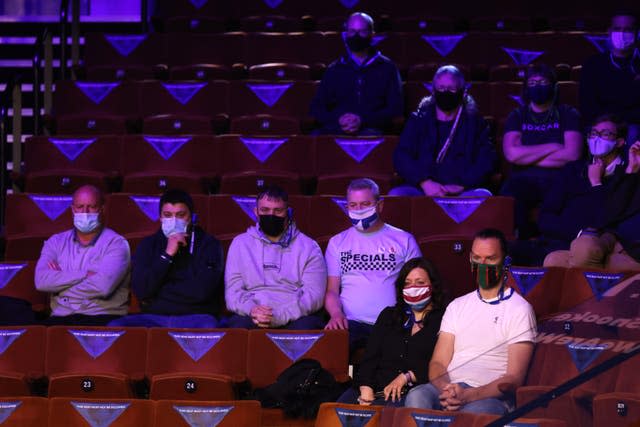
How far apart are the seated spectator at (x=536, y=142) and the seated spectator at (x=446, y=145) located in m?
0.14

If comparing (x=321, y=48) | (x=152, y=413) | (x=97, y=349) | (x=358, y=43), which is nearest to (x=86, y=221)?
(x=97, y=349)

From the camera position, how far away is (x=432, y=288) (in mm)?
4465

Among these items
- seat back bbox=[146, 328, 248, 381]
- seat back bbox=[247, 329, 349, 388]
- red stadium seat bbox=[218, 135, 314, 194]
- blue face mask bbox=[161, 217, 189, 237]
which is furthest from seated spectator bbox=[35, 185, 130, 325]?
red stadium seat bbox=[218, 135, 314, 194]

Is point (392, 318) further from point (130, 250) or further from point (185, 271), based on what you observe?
point (130, 250)

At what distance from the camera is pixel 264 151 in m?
6.15

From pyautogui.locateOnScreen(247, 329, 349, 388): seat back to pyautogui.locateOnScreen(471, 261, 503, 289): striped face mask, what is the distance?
2.05ft

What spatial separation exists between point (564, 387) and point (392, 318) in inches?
81.4

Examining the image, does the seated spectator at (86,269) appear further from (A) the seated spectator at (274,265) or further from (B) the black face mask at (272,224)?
(B) the black face mask at (272,224)

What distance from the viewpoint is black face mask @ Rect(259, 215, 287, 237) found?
4.99m

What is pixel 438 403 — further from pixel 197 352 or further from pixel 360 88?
pixel 360 88

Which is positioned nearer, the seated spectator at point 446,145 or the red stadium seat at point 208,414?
the red stadium seat at point 208,414

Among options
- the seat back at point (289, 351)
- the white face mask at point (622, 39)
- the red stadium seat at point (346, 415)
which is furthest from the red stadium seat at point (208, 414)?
the white face mask at point (622, 39)

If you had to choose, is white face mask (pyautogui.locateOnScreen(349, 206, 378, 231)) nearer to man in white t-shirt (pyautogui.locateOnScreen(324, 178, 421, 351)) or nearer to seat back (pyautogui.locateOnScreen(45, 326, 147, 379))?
man in white t-shirt (pyautogui.locateOnScreen(324, 178, 421, 351))

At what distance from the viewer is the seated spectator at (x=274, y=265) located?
16.2ft
